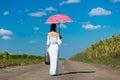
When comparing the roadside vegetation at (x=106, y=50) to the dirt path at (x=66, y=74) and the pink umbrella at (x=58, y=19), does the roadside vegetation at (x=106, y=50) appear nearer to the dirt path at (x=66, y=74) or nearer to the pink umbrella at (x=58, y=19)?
the dirt path at (x=66, y=74)

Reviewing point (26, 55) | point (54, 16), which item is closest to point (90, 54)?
point (26, 55)

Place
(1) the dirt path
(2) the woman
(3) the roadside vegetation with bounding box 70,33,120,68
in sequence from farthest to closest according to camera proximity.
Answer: (3) the roadside vegetation with bounding box 70,33,120,68
(2) the woman
(1) the dirt path

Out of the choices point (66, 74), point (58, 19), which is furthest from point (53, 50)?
point (58, 19)

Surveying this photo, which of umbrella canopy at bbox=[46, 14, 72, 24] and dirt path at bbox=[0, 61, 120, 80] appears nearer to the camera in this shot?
dirt path at bbox=[0, 61, 120, 80]

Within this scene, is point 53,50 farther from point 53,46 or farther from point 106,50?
point 106,50

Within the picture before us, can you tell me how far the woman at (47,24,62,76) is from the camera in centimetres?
1852

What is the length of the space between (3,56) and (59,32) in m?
60.6

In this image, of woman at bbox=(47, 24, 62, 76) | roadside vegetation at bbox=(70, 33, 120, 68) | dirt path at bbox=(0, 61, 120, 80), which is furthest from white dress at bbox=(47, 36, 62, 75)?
roadside vegetation at bbox=(70, 33, 120, 68)

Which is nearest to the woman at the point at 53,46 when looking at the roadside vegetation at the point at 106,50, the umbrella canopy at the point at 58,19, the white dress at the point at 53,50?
the white dress at the point at 53,50

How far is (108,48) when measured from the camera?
52.5m

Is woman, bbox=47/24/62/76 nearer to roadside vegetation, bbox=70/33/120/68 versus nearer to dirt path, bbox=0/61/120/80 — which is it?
dirt path, bbox=0/61/120/80

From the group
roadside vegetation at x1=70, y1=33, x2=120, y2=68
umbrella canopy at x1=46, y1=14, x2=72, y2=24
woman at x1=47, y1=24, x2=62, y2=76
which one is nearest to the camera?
woman at x1=47, y1=24, x2=62, y2=76

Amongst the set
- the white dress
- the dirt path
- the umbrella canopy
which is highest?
the umbrella canopy

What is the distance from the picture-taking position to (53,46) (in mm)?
18609
